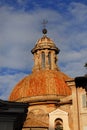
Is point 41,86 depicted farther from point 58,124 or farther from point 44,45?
point 58,124

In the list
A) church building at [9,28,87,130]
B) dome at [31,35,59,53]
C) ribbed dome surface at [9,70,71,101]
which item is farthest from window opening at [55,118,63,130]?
dome at [31,35,59,53]

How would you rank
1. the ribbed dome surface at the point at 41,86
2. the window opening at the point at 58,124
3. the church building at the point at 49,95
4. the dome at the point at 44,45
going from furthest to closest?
the dome at the point at 44,45, the ribbed dome surface at the point at 41,86, the window opening at the point at 58,124, the church building at the point at 49,95

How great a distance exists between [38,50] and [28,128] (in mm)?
19909

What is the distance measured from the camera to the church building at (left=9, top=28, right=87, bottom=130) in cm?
3619

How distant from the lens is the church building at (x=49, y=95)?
36.2 m

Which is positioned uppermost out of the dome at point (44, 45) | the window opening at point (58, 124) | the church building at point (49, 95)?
the dome at point (44, 45)

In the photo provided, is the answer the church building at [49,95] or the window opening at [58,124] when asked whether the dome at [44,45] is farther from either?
the window opening at [58,124]

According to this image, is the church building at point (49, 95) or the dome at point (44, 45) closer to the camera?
the church building at point (49, 95)

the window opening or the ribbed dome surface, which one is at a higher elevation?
the ribbed dome surface

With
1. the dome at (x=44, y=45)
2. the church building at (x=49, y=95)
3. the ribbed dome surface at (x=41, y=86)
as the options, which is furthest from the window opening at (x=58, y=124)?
the dome at (x=44, y=45)

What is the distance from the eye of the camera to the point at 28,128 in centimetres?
4319

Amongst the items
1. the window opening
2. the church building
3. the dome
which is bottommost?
the window opening

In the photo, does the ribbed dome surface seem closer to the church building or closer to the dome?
the church building

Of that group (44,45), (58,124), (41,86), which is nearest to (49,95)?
(41,86)
